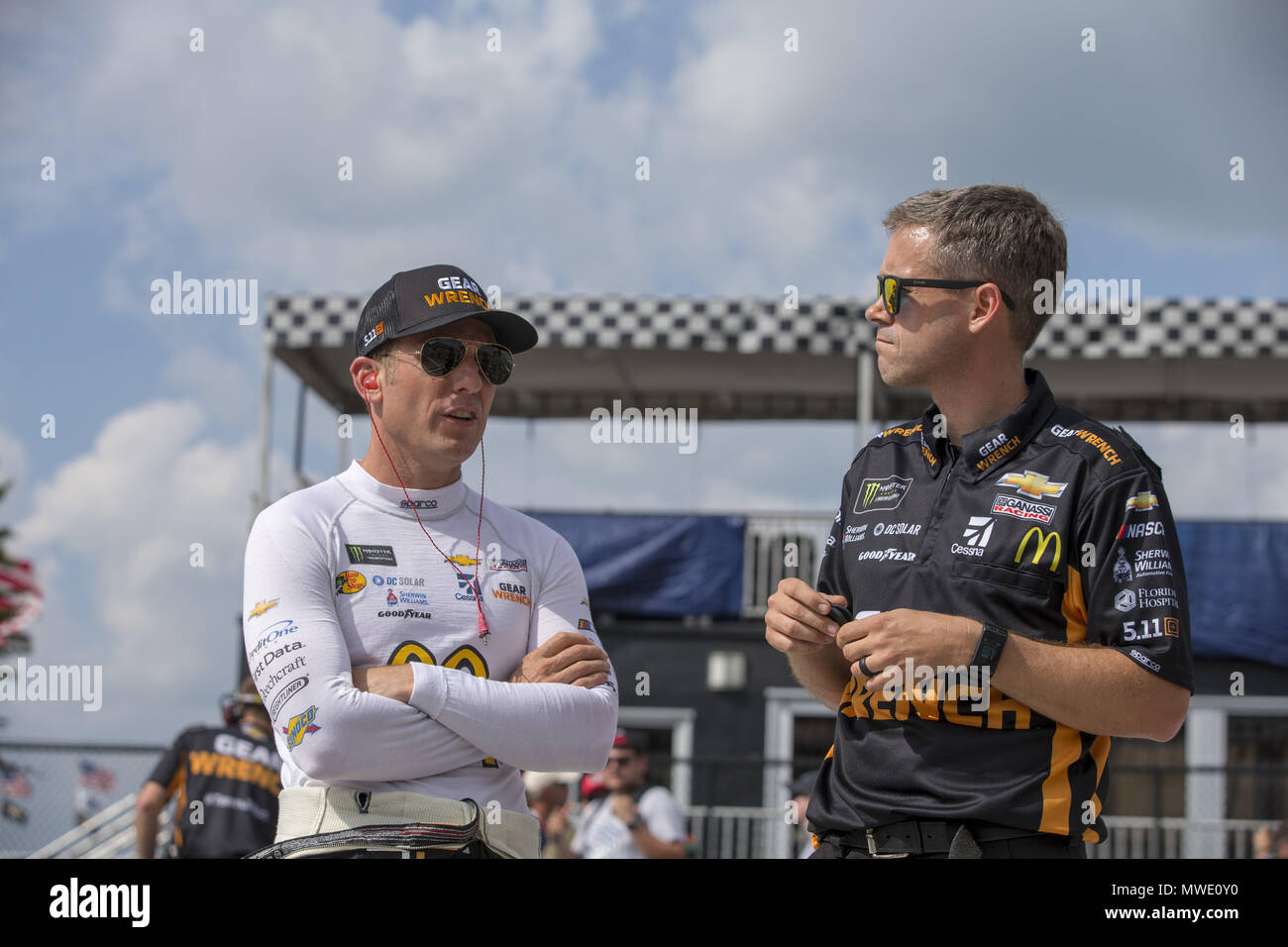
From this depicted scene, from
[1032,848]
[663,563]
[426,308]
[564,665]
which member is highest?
[426,308]

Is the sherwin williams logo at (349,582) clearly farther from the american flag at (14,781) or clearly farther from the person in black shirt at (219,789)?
the american flag at (14,781)

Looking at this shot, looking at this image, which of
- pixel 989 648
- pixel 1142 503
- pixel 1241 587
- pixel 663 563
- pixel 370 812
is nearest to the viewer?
pixel 989 648

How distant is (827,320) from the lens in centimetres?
1250

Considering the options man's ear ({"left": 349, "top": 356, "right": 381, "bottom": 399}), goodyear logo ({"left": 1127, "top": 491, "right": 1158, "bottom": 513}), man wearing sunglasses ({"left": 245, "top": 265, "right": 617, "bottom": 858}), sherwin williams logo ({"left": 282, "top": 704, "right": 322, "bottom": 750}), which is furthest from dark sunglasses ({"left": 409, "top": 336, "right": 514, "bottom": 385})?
goodyear logo ({"left": 1127, "top": 491, "right": 1158, "bottom": 513})

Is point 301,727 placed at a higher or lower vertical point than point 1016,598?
lower

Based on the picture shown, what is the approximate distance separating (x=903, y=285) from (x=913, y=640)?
834 millimetres

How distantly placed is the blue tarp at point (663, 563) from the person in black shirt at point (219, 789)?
21.9 ft

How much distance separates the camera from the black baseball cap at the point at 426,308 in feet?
9.39

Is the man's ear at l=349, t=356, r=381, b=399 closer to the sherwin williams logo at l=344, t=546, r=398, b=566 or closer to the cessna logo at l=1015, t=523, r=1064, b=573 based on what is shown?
the sherwin williams logo at l=344, t=546, r=398, b=566

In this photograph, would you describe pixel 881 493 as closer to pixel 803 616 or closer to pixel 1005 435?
pixel 1005 435

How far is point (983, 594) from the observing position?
252 cm

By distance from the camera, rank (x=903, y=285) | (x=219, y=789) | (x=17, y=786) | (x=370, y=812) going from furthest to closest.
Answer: (x=17, y=786) < (x=219, y=789) < (x=903, y=285) < (x=370, y=812)

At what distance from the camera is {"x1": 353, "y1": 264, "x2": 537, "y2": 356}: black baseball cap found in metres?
2.86

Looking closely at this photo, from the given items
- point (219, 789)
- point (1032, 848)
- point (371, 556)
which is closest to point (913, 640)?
point (1032, 848)
